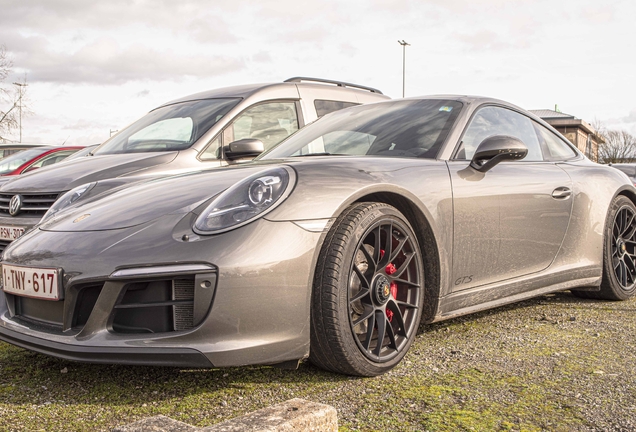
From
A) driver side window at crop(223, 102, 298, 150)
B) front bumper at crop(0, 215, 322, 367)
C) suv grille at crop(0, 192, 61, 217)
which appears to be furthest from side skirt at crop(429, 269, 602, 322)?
suv grille at crop(0, 192, 61, 217)

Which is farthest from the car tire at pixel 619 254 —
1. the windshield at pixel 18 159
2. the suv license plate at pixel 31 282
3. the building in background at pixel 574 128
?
the building in background at pixel 574 128

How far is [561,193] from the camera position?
166 inches

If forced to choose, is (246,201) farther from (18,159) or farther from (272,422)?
(18,159)

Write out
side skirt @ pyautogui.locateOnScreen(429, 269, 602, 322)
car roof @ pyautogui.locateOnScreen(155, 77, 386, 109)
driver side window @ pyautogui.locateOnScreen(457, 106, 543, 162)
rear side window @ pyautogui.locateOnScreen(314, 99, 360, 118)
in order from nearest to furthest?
side skirt @ pyautogui.locateOnScreen(429, 269, 602, 322), driver side window @ pyautogui.locateOnScreen(457, 106, 543, 162), car roof @ pyautogui.locateOnScreen(155, 77, 386, 109), rear side window @ pyautogui.locateOnScreen(314, 99, 360, 118)

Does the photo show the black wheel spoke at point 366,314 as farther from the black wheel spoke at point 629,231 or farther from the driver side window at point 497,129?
the black wheel spoke at point 629,231

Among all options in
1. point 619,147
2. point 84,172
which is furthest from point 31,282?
point 619,147

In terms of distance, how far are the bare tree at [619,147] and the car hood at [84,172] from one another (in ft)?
245

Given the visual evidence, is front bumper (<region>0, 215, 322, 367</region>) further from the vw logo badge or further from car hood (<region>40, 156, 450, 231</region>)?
the vw logo badge

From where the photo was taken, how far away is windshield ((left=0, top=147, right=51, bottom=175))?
10057 mm

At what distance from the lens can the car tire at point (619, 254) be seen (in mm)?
4723

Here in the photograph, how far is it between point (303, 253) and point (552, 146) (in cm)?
273

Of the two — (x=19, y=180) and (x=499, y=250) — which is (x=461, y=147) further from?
(x=19, y=180)

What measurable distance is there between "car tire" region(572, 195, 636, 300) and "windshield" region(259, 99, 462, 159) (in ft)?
5.28

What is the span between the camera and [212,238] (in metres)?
2.57
